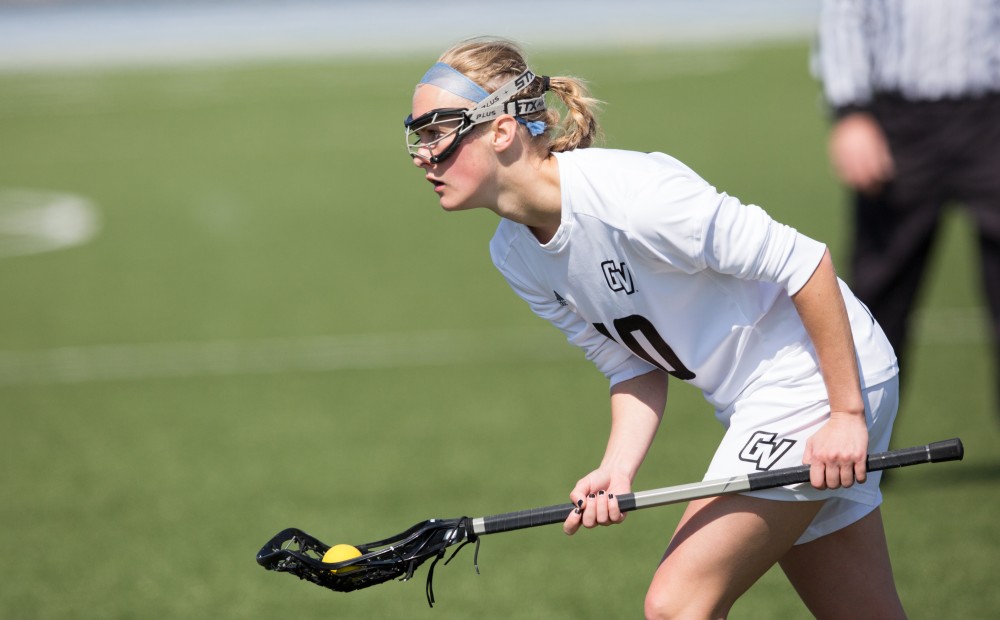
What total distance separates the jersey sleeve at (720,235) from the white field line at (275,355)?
4979 millimetres

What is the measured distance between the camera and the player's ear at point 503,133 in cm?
313

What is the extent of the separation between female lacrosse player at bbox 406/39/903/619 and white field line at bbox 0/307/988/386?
4643 mm

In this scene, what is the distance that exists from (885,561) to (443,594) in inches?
75.0

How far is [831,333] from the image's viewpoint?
9.74ft

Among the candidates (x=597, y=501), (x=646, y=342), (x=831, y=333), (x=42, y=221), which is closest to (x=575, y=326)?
(x=646, y=342)

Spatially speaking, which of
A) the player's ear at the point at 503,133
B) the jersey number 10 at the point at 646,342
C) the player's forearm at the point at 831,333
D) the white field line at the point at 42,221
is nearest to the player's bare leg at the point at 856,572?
the player's forearm at the point at 831,333

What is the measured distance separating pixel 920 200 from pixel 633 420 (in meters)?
2.28

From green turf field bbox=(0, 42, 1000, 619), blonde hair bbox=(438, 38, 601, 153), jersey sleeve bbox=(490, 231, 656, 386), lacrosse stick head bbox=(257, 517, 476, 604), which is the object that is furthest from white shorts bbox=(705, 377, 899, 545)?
green turf field bbox=(0, 42, 1000, 619)

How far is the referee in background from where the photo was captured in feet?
16.1

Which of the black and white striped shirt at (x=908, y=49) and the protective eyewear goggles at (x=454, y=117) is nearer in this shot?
the protective eyewear goggles at (x=454, y=117)

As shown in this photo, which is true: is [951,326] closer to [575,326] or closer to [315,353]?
[315,353]

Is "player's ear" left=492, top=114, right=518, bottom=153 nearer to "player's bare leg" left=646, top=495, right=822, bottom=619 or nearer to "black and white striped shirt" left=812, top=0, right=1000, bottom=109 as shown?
"player's bare leg" left=646, top=495, right=822, bottom=619

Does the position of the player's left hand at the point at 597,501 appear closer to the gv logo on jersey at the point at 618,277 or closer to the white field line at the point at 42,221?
the gv logo on jersey at the point at 618,277

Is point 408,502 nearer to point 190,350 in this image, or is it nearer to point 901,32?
point 901,32
